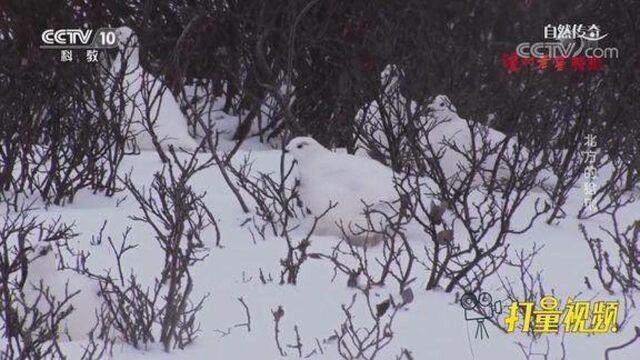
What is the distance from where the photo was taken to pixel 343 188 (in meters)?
4.59

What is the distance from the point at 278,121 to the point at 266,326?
4774 millimetres

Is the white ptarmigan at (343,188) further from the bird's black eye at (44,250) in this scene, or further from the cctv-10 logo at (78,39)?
the cctv-10 logo at (78,39)

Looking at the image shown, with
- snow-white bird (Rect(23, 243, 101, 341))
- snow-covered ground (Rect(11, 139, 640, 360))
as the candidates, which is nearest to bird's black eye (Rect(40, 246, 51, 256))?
snow-white bird (Rect(23, 243, 101, 341))

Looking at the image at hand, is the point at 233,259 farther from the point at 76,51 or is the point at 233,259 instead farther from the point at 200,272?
the point at 76,51

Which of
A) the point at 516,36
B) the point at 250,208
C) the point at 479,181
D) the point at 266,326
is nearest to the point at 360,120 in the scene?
the point at 479,181

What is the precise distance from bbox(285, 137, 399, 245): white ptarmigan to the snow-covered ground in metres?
Answer: 0.11

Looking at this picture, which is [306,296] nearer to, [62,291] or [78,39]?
[62,291]

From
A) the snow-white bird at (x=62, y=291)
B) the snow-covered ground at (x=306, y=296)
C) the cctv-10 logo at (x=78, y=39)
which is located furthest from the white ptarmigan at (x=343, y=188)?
the cctv-10 logo at (x=78, y=39)

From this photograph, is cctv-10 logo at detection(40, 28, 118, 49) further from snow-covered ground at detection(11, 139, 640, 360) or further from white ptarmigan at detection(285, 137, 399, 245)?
white ptarmigan at detection(285, 137, 399, 245)

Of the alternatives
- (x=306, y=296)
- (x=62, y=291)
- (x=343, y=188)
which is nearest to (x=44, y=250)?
(x=62, y=291)

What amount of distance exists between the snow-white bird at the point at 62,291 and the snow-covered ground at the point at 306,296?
0.47ft

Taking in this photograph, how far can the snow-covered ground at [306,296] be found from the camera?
3.22 meters

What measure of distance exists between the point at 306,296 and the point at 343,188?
2.94 feet

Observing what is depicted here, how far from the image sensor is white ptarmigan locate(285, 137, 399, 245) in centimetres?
455
